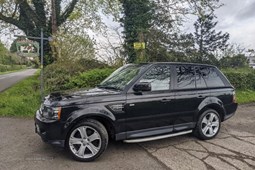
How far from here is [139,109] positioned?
4.37 meters

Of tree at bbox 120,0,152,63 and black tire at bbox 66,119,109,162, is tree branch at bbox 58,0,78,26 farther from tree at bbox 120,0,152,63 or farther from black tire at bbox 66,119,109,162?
black tire at bbox 66,119,109,162

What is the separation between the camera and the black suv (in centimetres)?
396

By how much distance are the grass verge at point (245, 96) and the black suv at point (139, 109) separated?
14.3 feet

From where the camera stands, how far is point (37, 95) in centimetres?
854

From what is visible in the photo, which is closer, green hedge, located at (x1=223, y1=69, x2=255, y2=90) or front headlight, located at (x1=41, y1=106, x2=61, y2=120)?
front headlight, located at (x1=41, y1=106, x2=61, y2=120)

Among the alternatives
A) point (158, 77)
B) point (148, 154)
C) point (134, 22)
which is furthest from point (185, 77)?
point (134, 22)

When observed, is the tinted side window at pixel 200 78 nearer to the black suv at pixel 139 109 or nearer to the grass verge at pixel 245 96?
the black suv at pixel 139 109

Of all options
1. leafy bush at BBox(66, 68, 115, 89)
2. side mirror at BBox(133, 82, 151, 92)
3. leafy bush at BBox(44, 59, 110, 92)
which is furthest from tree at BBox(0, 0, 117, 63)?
side mirror at BBox(133, 82, 151, 92)

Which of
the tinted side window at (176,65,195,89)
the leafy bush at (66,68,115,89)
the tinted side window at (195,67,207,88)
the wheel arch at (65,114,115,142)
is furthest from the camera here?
the leafy bush at (66,68,115,89)

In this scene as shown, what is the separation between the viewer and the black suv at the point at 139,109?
156 inches

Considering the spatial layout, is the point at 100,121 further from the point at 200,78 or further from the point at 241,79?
the point at 241,79

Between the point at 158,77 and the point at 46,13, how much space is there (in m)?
12.7

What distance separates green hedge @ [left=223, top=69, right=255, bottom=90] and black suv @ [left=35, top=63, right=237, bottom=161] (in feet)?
17.8

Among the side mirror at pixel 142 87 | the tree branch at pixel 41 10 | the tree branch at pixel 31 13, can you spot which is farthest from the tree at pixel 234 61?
the tree branch at pixel 31 13
